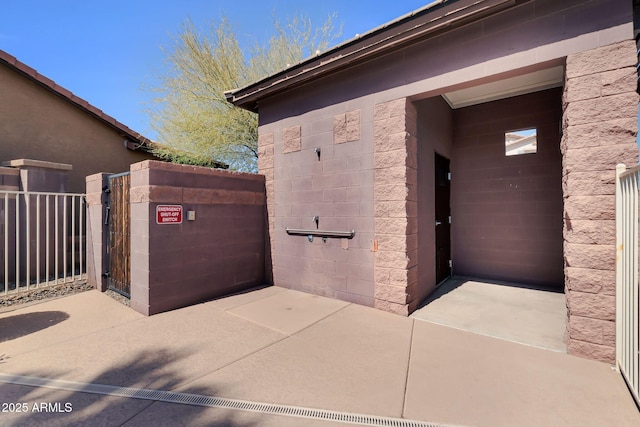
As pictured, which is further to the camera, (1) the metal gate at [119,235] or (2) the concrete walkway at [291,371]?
(1) the metal gate at [119,235]

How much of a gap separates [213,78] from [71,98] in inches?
143

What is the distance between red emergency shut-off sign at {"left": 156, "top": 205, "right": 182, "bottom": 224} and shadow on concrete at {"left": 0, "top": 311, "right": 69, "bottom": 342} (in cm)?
178

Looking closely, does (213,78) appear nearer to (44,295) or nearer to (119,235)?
(119,235)

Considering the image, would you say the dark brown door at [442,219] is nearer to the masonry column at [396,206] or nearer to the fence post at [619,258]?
the masonry column at [396,206]

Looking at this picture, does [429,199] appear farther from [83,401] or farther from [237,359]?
[83,401]

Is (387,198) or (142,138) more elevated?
(142,138)

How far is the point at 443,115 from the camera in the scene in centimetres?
573

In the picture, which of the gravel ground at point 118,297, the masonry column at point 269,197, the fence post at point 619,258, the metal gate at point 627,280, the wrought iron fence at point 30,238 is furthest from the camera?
the masonry column at point 269,197

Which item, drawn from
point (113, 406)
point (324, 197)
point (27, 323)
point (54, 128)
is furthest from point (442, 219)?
point (54, 128)

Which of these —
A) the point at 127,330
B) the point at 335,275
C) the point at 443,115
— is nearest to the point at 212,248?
the point at 127,330

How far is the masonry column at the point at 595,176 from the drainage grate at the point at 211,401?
81.2 inches

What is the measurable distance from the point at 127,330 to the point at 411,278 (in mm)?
3809

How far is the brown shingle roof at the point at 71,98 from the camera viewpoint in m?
6.48

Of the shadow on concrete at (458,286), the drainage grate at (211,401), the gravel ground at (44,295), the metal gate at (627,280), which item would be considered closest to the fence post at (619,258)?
the metal gate at (627,280)
